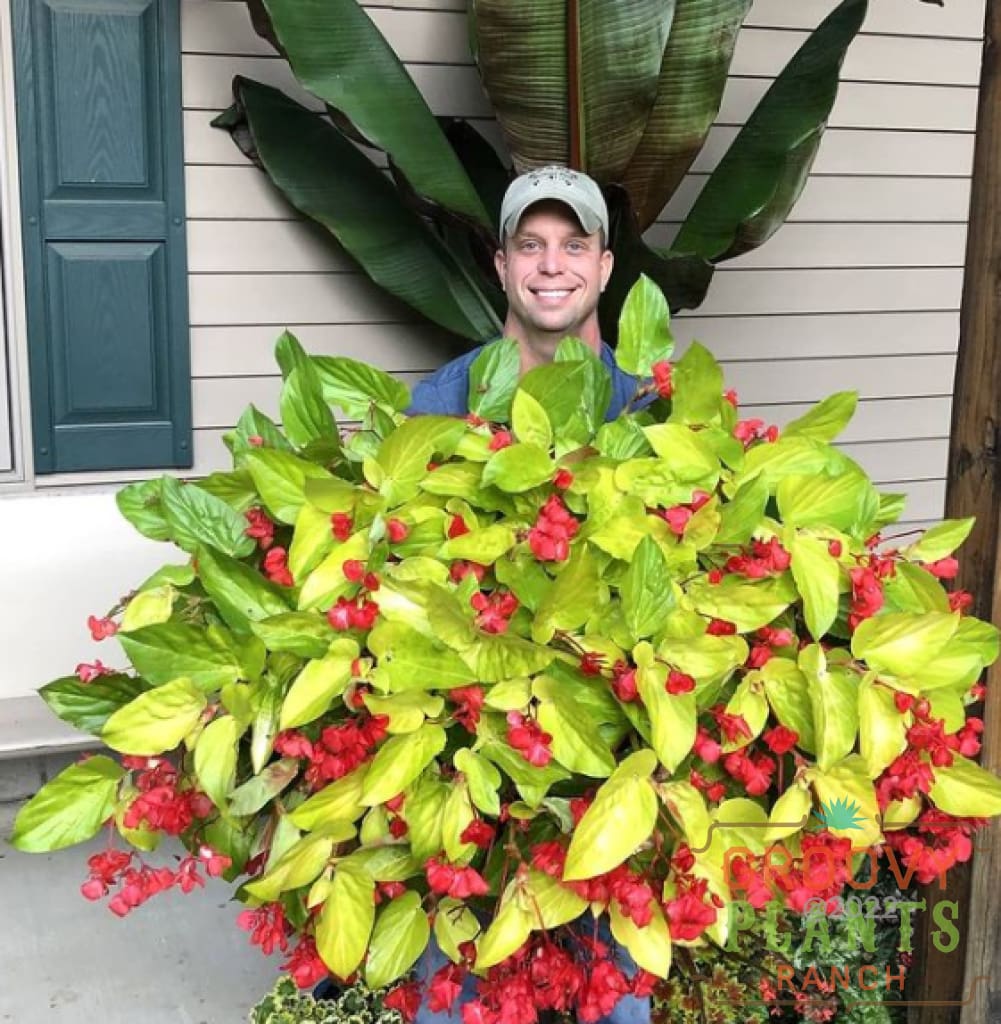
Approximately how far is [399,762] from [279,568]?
11.6 inches

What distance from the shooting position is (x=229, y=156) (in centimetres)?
336

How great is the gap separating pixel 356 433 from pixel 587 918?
2.49 ft

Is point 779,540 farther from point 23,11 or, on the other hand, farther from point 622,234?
point 23,11

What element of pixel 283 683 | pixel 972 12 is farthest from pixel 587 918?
pixel 972 12

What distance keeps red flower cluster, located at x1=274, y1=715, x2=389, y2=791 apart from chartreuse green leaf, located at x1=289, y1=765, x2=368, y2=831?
0.02 metres

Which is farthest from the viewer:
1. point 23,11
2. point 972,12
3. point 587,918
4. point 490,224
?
point 972,12

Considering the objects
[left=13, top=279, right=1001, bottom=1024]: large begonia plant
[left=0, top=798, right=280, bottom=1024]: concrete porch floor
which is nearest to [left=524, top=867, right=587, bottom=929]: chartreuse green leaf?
[left=13, top=279, right=1001, bottom=1024]: large begonia plant

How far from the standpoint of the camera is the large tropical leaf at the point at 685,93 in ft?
10.7

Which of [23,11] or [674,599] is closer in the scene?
[674,599]

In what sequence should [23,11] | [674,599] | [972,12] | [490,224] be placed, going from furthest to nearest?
1. [972,12]
2. [490,224]
3. [23,11]
4. [674,599]

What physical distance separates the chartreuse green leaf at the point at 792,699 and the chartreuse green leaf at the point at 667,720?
5.6 inches

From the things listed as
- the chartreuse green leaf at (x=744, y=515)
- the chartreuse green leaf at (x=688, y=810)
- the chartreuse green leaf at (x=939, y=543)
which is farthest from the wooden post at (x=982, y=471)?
the chartreuse green leaf at (x=688, y=810)

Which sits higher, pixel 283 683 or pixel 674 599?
pixel 674 599

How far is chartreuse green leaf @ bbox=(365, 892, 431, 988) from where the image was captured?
157 centimetres
